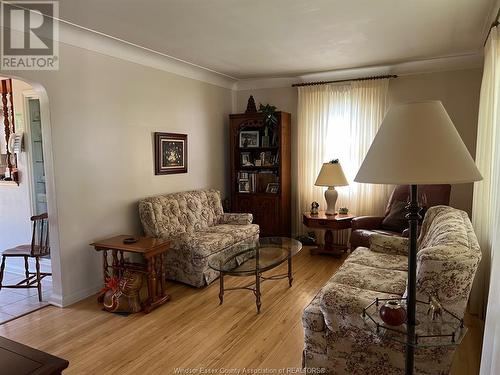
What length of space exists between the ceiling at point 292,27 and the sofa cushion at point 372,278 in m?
2.06

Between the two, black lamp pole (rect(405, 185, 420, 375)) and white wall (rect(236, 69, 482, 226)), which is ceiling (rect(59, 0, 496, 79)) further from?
black lamp pole (rect(405, 185, 420, 375))

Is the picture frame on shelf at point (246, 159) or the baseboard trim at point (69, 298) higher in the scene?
the picture frame on shelf at point (246, 159)

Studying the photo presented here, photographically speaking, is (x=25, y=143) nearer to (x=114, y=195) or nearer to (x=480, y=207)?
(x=114, y=195)

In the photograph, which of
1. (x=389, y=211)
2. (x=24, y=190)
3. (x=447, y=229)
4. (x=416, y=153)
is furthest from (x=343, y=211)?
(x=24, y=190)

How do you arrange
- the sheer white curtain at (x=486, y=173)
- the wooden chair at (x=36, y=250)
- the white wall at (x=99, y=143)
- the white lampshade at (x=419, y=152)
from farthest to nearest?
1. the wooden chair at (x=36, y=250)
2. the white wall at (x=99, y=143)
3. the sheer white curtain at (x=486, y=173)
4. the white lampshade at (x=419, y=152)

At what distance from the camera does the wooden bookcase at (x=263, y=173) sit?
5.20 metres

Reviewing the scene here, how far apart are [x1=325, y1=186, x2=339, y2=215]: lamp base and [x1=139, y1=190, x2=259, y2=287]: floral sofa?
42.9 inches

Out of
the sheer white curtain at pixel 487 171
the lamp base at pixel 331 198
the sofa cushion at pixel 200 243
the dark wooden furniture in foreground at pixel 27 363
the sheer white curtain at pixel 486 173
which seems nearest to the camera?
the dark wooden furniture in foreground at pixel 27 363

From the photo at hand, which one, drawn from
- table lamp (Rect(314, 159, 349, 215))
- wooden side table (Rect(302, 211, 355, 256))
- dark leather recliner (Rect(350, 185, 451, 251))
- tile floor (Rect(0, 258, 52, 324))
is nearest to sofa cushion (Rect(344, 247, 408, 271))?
dark leather recliner (Rect(350, 185, 451, 251))

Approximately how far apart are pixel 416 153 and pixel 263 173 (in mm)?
4149

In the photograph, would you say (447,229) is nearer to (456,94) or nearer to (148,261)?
(148,261)

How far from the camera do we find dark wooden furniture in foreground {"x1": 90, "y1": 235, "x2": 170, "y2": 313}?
314 centimetres

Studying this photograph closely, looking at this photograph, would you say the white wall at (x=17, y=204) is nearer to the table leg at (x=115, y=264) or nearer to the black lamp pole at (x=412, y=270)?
the table leg at (x=115, y=264)

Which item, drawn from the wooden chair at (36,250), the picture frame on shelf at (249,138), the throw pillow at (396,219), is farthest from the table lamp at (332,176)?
the wooden chair at (36,250)
